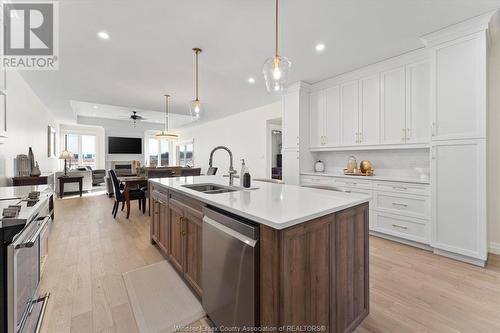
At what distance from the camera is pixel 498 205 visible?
2582mm

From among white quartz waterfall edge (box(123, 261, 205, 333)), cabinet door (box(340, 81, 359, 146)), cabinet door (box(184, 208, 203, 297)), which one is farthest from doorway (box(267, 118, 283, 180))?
cabinet door (box(184, 208, 203, 297))

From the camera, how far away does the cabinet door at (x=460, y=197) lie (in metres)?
2.29

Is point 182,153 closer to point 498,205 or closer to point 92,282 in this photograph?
point 92,282

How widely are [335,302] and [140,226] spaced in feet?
11.2

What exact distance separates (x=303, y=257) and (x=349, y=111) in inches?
129

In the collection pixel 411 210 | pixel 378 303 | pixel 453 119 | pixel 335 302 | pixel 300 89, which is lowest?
pixel 378 303

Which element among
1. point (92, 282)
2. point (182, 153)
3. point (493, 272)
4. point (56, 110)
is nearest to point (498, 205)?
point (493, 272)

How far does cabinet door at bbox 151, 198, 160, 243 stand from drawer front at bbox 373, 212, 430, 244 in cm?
299

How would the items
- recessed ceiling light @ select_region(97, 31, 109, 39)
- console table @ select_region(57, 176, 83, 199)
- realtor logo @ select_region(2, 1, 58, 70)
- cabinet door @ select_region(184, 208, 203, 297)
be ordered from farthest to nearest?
console table @ select_region(57, 176, 83, 199) → recessed ceiling light @ select_region(97, 31, 109, 39) → realtor logo @ select_region(2, 1, 58, 70) → cabinet door @ select_region(184, 208, 203, 297)

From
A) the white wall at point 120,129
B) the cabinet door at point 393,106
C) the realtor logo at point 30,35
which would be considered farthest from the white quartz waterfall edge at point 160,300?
the white wall at point 120,129

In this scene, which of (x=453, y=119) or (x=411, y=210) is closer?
(x=453, y=119)

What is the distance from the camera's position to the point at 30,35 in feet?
8.11

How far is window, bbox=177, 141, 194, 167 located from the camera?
9.81 metres

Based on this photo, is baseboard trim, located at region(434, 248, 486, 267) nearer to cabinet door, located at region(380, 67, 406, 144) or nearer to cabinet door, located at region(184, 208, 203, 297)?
cabinet door, located at region(380, 67, 406, 144)
